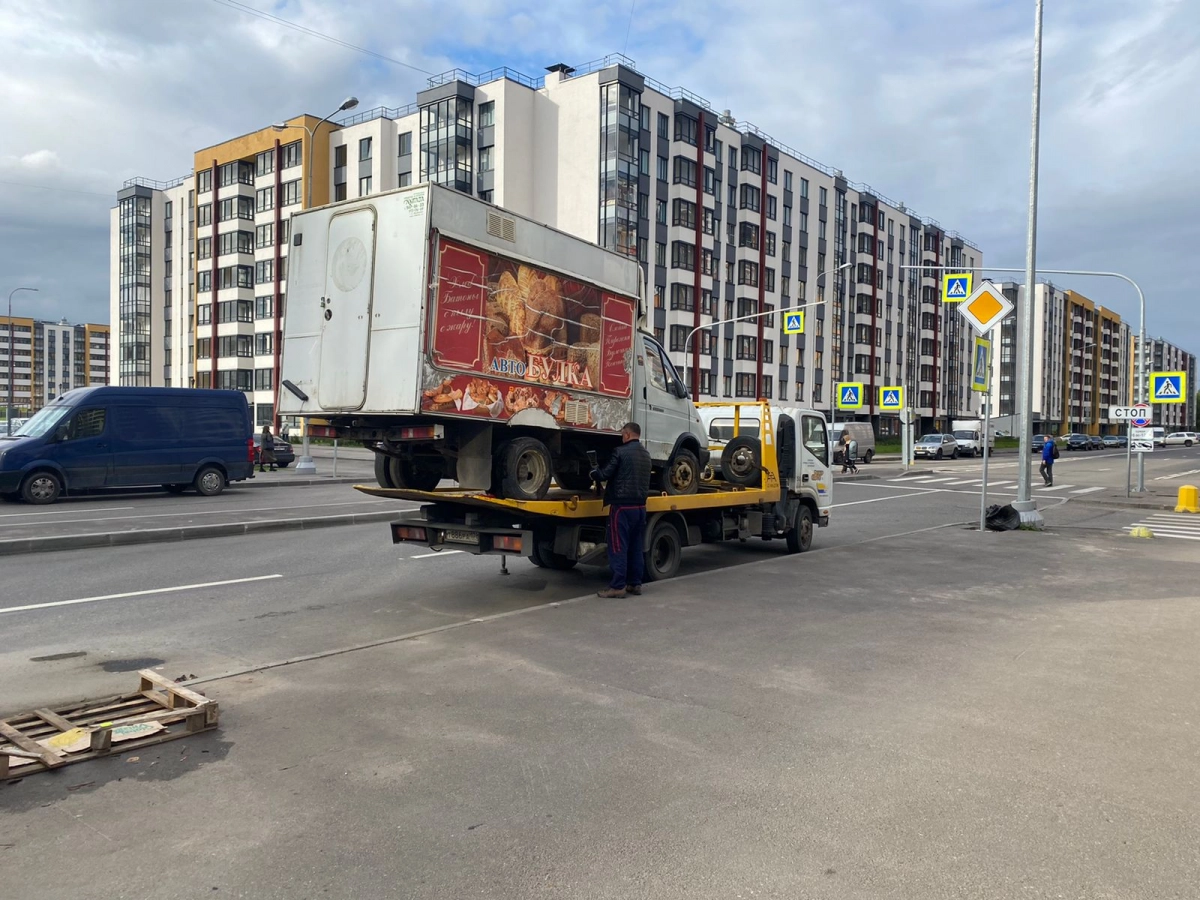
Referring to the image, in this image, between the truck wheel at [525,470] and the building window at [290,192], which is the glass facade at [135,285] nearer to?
the building window at [290,192]

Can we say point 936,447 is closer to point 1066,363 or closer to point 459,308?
point 459,308

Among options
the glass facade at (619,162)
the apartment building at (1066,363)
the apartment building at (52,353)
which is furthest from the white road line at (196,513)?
the apartment building at (52,353)

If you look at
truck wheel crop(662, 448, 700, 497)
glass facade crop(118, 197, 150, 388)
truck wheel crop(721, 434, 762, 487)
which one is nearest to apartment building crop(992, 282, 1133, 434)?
glass facade crop(118, 197, 150, 388)

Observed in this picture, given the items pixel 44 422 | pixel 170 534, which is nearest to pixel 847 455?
pixel 170 534

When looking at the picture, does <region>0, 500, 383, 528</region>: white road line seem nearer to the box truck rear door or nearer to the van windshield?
the van windshield

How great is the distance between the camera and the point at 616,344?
9.73m

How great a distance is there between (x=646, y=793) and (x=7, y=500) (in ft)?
62.2

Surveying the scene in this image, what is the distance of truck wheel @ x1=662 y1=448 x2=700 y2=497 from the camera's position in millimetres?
10750

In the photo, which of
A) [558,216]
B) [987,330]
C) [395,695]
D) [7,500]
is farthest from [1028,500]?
[558,216]

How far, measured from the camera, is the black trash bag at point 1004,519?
15852mm

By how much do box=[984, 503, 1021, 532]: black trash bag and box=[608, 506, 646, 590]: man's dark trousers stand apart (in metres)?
9.52

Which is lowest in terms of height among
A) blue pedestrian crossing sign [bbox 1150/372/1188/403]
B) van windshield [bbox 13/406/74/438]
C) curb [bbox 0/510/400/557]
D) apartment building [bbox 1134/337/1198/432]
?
curb [bbox 0/510/400/557]

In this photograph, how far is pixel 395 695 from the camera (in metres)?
5.46

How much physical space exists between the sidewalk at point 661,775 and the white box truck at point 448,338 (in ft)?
6.33
